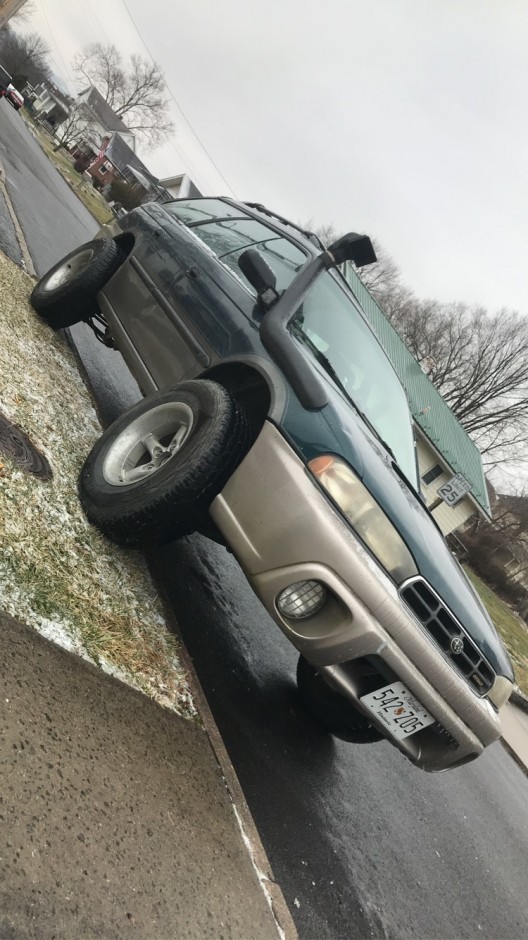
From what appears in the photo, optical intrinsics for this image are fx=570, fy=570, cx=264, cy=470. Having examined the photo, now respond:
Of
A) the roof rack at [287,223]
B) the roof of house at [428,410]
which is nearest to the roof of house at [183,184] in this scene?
the roof of house at [428,410]

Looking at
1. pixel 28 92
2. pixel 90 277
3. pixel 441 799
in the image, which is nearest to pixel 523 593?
pixel 441 799

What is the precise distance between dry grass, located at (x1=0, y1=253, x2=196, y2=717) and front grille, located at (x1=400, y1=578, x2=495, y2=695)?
3.63ft

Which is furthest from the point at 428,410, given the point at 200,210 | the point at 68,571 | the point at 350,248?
the point at 68,571

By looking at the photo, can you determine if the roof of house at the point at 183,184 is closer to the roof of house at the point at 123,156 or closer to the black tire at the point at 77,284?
the roof of house at the point at 123,156

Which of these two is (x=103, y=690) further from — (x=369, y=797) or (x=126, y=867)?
(x=369, y=797)

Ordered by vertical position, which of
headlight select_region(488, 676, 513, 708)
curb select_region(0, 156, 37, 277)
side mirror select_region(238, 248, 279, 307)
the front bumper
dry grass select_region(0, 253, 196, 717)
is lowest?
dry grass select_region(0, 253, 196, 717)

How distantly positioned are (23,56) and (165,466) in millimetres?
71040

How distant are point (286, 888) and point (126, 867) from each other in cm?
92

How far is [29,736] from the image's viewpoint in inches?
69.9

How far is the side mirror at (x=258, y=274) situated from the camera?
3.15 metres

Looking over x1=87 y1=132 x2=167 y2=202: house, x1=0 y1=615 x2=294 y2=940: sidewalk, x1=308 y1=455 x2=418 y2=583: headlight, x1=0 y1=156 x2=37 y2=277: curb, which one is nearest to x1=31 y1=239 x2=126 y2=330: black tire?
x1=0 y1=156 x2=37 y2=277: curb

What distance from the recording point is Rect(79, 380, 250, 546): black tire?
2.64m

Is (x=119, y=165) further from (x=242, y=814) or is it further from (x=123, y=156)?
(x=242, y=814)

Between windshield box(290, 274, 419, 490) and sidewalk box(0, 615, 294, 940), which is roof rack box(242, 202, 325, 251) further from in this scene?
sidewalk box(0, 615, 294, 940)
